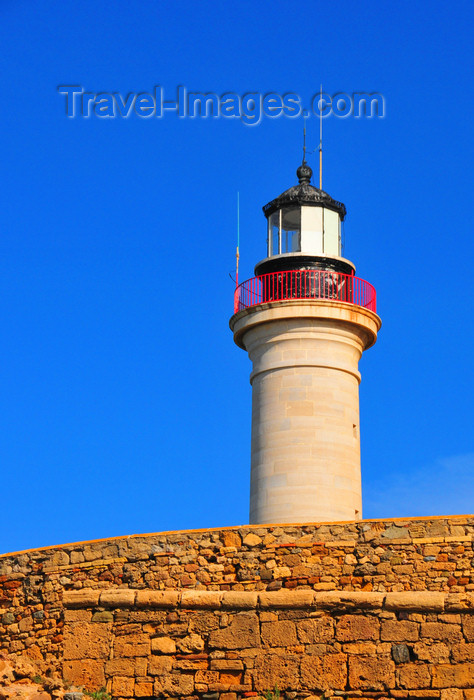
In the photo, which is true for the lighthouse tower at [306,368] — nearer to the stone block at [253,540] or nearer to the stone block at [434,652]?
the stone block at [253,540]

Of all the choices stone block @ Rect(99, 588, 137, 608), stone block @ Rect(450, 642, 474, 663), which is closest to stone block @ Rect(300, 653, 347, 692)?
stone block @ Rect(450, 642, 474, 663)

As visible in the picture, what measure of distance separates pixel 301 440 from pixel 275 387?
40.6 inches

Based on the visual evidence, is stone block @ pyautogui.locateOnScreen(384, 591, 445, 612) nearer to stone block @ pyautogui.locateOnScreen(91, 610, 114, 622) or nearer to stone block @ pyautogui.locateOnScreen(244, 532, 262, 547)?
stone block @ pyautogui.locateOnScreen(244, 532, 262, 547)

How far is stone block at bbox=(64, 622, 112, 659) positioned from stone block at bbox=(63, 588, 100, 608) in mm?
199

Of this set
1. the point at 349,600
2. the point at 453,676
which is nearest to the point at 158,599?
the point at 349,600

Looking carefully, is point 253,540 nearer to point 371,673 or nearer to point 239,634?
point 239,634

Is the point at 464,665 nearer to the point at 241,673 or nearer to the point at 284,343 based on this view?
the point at 241,673

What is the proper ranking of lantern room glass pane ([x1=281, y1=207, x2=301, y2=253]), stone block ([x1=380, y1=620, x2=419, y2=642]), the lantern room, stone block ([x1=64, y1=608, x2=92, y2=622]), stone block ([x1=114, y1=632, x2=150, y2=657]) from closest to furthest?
stone block ([x1=380, y1=620, x2=419, y2=642]), stone block ([x1=114, y1=632, x2=150, y2=657]), stone block ([x1=64, y1=608, x2=92, y2=622]), the lantern room, lantern room glass pane ([x1=281, y1=207, x2=301, y2=253])

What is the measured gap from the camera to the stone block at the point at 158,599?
11781 mm

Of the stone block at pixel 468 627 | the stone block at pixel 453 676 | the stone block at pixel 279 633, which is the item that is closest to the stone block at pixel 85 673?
the stone block at pixel 279 633

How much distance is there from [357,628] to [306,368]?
24.4 feet

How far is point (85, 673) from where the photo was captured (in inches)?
465

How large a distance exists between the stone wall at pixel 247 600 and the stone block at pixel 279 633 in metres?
0.01

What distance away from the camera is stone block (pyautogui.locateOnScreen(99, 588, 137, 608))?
1193 cm
